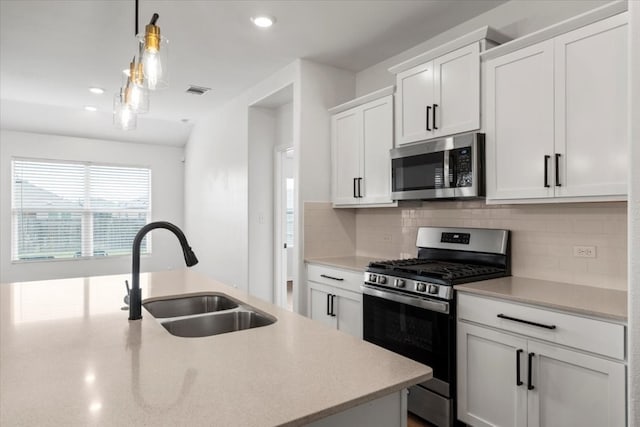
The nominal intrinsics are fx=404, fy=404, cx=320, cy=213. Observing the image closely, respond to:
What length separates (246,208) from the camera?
15.0 ft

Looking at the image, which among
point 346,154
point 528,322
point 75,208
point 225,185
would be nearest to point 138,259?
point 528,322

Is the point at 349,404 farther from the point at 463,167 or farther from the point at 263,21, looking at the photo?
the point at 263,21

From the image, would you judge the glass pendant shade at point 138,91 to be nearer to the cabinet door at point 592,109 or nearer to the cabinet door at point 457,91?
the cabinet door at point 457,91

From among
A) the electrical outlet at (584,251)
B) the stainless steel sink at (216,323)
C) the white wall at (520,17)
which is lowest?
the stainless steel sink at (216,323)

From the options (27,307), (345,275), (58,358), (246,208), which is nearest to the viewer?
(58,358)

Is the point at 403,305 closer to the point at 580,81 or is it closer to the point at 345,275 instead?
the point at 345,275

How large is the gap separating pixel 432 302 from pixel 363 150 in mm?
1510

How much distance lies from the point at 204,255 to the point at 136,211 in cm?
175

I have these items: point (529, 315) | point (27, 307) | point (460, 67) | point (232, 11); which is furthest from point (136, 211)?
point (529, 315)

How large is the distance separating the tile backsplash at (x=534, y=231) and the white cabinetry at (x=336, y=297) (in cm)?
30

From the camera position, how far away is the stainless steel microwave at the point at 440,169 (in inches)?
95.7

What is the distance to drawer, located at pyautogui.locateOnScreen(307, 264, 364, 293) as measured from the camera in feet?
9.92

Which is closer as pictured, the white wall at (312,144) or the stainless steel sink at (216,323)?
the stainless steel sink at (216,323)

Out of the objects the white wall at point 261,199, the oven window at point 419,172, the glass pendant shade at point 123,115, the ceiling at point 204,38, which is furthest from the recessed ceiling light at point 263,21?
the white wall at point 261,199
